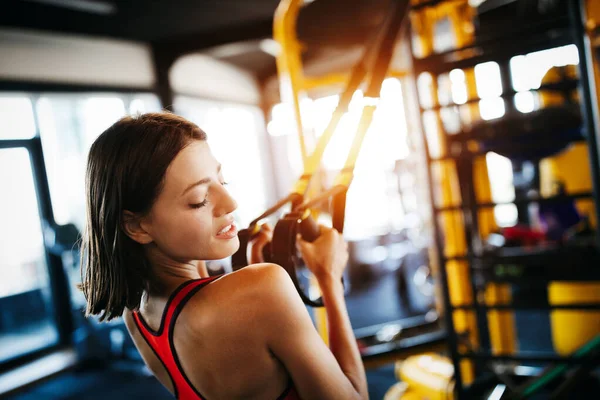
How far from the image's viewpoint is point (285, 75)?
2.55 metres

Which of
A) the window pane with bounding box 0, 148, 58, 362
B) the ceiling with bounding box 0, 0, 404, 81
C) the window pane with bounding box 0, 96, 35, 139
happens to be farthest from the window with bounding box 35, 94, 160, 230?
the ceiling with bounding box 0, 0, 404, 81

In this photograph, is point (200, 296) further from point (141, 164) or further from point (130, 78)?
point (130, 78)

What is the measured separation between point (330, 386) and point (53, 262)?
5.05m

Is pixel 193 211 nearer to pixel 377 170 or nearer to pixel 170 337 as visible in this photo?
pixel 170 337

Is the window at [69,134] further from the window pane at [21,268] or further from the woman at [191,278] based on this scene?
the woman at [191,278]

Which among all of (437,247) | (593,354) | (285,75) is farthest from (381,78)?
(285,75)

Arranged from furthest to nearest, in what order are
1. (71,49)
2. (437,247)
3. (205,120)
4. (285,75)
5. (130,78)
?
(205,120) → (130,78) → (71,49) → (285,75) → (437,247)

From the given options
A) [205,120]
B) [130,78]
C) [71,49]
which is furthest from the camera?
[205,120]

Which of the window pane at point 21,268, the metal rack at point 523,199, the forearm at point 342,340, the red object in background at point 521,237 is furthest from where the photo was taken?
the window pane at point 21,268

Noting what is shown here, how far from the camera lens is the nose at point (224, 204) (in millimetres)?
801

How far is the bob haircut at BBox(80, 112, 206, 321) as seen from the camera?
2.54 feet

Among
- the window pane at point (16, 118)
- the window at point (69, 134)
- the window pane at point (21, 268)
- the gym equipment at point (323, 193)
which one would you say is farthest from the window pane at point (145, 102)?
the gym equipment at point (323, 193)

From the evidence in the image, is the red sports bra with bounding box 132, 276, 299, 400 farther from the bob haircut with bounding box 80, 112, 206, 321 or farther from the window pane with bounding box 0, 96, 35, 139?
the window pane with bounding box 0, 96, 35, 139

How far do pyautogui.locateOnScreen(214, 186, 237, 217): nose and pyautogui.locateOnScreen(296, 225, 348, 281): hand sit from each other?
0.21 meters
